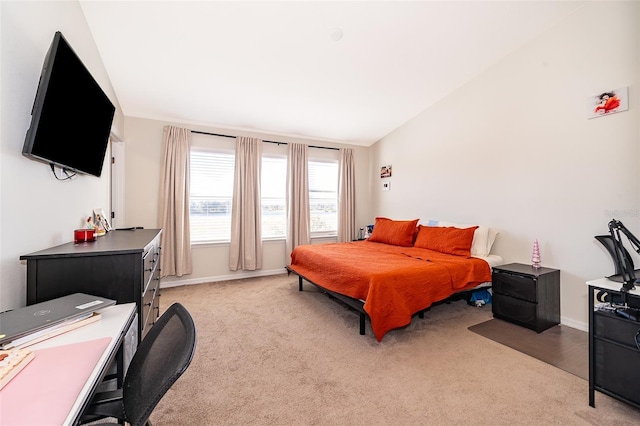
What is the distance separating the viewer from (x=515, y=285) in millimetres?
2740

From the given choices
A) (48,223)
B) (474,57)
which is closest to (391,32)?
(474,57)

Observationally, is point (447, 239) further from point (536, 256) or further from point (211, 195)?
point (211, 195)

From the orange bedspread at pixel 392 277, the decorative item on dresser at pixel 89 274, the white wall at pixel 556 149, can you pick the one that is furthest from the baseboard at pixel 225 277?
the white wall at pixel 556 149

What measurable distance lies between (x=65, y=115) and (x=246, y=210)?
9.58 ft

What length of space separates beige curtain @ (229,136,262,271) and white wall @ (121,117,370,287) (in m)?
0.17

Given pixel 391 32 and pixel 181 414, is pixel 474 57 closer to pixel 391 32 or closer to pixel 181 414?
pixel 391 32

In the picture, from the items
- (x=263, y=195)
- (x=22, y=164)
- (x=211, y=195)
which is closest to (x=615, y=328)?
(x=22, y=164)

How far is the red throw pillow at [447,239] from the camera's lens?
331 cm

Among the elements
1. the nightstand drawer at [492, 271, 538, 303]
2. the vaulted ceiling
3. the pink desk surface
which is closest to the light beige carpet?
the nightstand drawer at [492, 271, 538, 303]

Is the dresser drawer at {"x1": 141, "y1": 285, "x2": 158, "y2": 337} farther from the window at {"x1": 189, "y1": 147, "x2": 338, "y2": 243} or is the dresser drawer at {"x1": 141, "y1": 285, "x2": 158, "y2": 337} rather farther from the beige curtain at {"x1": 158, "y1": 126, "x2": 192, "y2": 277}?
the window at {"x1": 189, "y1": 147, "x2": 338, "y2": 243}

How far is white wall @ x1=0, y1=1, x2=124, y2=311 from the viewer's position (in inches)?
48.1

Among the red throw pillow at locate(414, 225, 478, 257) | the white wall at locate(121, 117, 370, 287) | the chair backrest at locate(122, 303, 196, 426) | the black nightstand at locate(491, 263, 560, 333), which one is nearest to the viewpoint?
the chair backrest at locate(122, 303, 196, 426)

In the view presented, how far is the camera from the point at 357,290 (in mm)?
2512

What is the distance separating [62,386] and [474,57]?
419 centimetres
